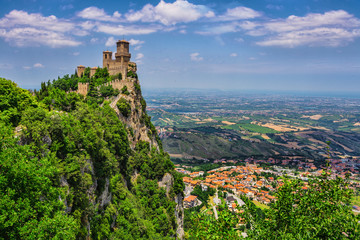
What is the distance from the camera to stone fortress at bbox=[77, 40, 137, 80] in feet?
162

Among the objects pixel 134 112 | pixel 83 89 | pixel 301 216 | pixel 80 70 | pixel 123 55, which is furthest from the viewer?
pixel 80 70

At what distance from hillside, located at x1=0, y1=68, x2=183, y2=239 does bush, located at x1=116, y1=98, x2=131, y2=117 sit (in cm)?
18

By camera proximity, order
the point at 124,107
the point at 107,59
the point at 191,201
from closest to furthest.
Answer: the point at 124,107 → the point at 107,59 → the point at 191,201

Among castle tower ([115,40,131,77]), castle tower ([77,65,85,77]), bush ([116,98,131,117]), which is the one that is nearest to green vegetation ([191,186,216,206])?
bush ([116,98,131,117])

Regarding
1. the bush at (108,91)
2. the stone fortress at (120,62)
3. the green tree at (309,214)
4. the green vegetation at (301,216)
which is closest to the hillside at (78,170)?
the bush at (108,91)

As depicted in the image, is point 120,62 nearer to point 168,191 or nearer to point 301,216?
point 168,191

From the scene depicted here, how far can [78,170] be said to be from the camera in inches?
688

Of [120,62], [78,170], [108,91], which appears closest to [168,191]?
[108,91]

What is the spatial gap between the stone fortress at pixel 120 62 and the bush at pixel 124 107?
29.1 feet

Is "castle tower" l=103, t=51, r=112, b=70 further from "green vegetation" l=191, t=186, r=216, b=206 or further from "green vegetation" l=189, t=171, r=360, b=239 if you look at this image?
"green vegetation" l=191, t=186, r=216, b=206

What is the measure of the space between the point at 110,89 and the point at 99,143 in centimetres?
2246

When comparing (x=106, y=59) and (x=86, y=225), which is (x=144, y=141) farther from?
(x=86, y=225)

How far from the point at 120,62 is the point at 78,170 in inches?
1454

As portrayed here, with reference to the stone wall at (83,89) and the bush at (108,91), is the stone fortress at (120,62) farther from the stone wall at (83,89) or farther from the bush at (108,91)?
the stone wall at (83,89)
